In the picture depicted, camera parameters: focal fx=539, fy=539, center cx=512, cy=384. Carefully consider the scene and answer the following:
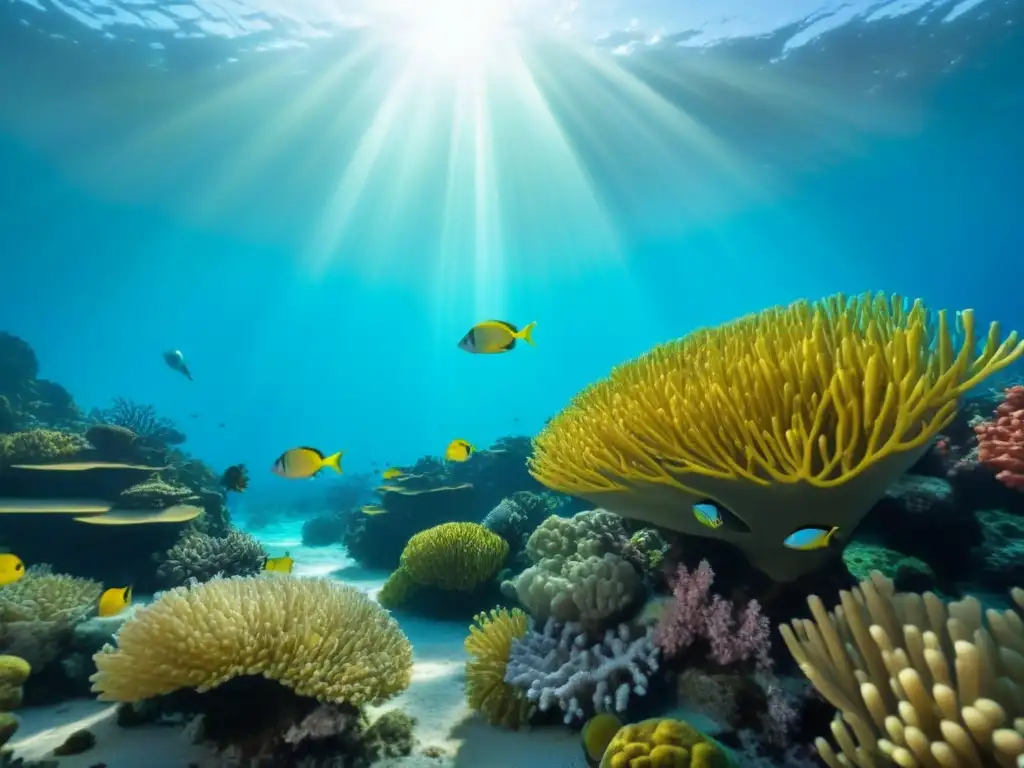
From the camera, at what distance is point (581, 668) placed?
3953 millimetres

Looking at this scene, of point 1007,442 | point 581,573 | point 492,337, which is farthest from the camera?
point 492,337

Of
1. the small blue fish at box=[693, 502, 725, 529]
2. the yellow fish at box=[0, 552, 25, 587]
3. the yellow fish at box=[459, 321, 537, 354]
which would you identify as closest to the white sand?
the yellow fish at box=[0, 552, 25, 587]

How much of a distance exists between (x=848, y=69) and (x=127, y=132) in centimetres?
3555

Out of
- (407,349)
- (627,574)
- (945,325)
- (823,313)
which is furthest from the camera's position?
(407,349)

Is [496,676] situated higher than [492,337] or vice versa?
[492,337]

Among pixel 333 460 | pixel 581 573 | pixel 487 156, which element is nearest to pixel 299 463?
pixel 333 460

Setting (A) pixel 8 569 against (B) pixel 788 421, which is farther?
(A) pixel 8 569

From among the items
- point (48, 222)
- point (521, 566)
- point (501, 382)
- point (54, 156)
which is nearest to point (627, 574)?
point (521, 566)

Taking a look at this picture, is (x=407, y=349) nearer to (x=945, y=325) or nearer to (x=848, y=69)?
(x=848, y=69)

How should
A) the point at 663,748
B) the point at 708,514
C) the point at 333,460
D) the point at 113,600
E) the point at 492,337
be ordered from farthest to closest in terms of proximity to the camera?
the point at 333,460 < the point at 492,337 < the point at 113,600 < the point at 708,514 < the point at 663,748

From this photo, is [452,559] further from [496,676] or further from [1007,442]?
[1007,442]

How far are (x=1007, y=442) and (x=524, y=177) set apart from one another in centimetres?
3495

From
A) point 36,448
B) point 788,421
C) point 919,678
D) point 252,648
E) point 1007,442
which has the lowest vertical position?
point 252,648

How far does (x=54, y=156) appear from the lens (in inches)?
1196
